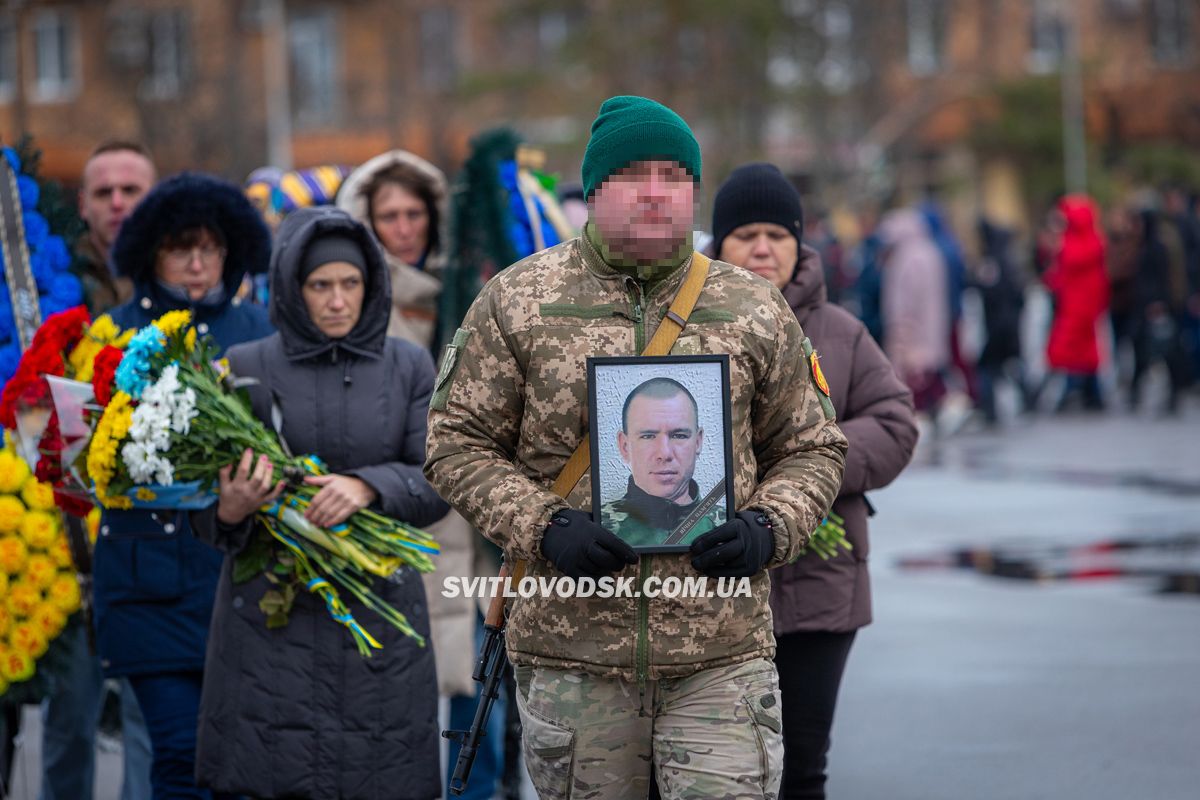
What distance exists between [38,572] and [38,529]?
0.13 metres

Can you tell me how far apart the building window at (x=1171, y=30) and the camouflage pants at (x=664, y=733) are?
54343mm

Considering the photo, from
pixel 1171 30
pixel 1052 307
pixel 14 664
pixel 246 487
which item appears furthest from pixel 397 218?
pixel 1171 30

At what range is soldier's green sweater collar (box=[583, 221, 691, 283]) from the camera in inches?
146

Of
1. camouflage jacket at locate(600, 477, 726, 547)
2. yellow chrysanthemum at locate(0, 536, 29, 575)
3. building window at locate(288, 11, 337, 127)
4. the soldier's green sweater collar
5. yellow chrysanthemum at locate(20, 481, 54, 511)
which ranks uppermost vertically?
building window at locate(288, 11, 337, 127)

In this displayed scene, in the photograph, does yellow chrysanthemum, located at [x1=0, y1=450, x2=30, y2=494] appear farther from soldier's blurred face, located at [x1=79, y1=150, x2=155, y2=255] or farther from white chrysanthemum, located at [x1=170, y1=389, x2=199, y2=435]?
soldier's blurred face, located at [x1=79, y1=150, x2=155, y2=255]

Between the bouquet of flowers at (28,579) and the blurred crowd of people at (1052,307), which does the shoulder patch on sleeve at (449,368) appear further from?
the blurred crowd of people at (1052,307)

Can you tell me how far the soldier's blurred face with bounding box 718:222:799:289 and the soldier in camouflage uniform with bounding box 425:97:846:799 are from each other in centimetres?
133

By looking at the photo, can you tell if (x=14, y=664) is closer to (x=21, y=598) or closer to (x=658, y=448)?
(x=21, y=598)

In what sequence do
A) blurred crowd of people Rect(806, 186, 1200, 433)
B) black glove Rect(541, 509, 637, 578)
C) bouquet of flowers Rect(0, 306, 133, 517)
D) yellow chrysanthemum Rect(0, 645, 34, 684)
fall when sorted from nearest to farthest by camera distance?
black glove Rect(541, 509, 637, 578) < bouquet of flowers Rect(0, 306, 133, 517) < yellow chrysanthemum Rect(0, 645, 34, 684) < blurred crowd of people Rect(806, 186, 1200, 433)

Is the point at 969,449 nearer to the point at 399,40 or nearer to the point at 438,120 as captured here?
the point at 438,120

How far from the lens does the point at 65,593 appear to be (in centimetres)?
572

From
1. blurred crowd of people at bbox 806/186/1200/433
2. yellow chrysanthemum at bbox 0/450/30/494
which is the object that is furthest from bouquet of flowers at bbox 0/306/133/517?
blurred crowd of people at bbox 806/186/1200/433

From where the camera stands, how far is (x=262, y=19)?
1794 inches

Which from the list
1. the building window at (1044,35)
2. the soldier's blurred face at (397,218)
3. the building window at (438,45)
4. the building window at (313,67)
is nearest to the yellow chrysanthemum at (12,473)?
the soldier's blurred face at (397,218)
